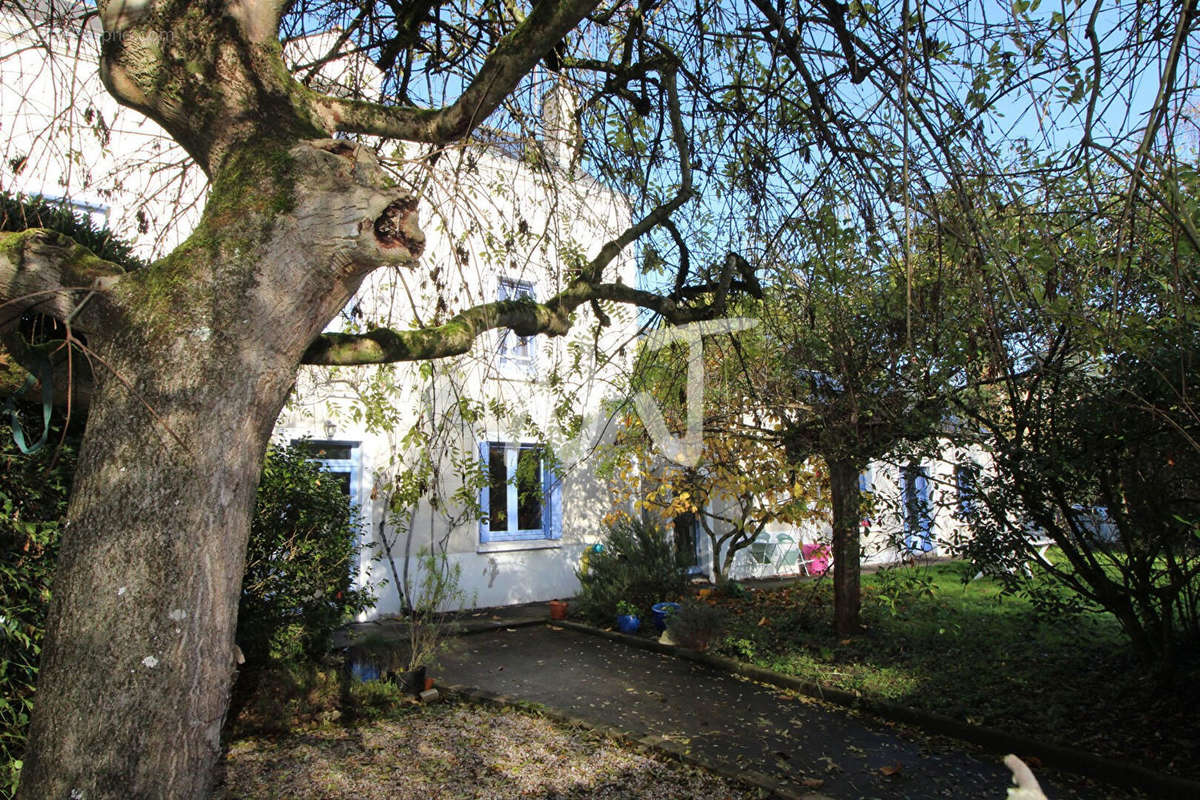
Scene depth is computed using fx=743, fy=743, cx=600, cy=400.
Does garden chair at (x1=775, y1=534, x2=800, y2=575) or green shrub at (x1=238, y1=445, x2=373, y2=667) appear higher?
green shrub at (x1=238, y1=445, x2=373, y2=667)

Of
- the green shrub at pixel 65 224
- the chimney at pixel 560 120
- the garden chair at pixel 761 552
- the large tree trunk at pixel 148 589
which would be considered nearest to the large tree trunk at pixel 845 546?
the chimney at pixel 560 120

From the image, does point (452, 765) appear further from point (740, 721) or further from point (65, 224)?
point (65, 224)

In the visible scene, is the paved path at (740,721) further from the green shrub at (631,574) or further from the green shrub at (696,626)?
the green shrub at (631,574)

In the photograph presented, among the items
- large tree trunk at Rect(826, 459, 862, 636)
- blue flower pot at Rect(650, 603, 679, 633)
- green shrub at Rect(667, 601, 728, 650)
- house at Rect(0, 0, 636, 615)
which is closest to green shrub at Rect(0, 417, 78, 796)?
house at Rect(0, 0, 636, 615)

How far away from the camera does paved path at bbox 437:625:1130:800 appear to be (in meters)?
5.35

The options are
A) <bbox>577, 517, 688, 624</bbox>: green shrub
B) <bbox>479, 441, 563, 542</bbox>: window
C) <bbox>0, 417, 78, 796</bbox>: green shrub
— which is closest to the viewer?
<bbox>0, 417, 78, 796</bbox>: green shrub

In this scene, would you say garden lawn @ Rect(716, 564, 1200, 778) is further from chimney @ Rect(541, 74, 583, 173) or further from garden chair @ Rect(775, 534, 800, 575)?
garden chair @ Rect(775, 534, 800, 575)

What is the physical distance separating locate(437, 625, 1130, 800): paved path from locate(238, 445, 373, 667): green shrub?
1985 millimetres

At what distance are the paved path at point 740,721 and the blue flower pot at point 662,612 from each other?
0.59m

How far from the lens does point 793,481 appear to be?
9.05 m

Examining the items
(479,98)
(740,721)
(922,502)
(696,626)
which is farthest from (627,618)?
(479,98)

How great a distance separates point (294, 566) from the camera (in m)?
6.29

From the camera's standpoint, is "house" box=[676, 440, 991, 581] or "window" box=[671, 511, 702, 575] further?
"window" box=[671, 511, 702, 575]

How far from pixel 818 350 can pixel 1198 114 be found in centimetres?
443
